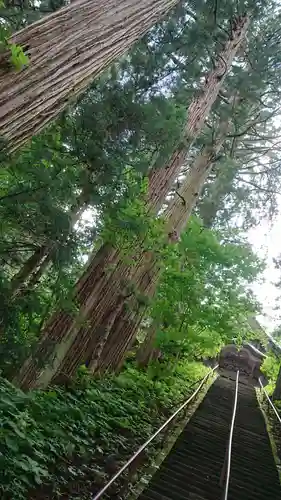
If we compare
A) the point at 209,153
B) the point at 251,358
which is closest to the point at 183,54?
the point at 209,153

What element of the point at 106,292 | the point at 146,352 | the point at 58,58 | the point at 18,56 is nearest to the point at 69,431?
the point at 106,292

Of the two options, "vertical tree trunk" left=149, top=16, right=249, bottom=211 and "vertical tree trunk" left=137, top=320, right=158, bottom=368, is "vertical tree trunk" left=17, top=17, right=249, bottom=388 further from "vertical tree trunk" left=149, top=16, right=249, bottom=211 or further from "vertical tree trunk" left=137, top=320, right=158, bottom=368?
"vertical tree trunk" left=137, top=320, right=158, bottom=368

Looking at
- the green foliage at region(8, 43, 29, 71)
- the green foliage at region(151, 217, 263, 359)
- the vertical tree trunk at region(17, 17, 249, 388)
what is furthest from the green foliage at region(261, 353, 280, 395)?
the green foliage at region(8, 43, 29, 71)

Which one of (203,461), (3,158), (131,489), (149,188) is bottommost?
(131,489)

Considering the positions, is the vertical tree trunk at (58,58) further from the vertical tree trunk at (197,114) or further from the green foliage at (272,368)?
the green foliage at (272,368)

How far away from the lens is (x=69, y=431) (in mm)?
6457

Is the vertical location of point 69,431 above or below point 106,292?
below

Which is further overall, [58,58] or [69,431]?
[69,431]

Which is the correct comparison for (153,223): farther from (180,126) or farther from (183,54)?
(183,54)

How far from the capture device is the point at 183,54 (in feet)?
30.8

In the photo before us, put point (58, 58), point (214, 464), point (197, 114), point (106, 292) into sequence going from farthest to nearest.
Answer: point (197, 114) < point (106, 292) < point (214, 464) < point (58, 58)

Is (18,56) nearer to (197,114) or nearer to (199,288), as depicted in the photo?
(197,114)

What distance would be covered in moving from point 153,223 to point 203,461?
3801mm

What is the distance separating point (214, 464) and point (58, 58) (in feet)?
21.2
